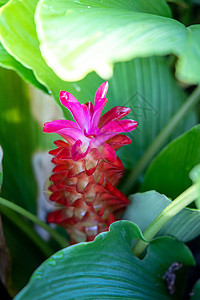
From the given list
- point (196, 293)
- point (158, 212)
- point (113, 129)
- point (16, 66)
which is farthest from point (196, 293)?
point (16, 66)

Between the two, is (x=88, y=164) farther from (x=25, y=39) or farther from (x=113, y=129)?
(x=25, y=39)

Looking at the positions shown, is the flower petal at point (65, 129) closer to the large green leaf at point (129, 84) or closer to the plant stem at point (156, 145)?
the large green leaf at point (129, 84)

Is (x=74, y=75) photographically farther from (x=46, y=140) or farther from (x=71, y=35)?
(x=46, y=140)

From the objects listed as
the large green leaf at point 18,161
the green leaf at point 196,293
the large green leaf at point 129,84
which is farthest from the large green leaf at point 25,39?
the green leaf at point 196,293

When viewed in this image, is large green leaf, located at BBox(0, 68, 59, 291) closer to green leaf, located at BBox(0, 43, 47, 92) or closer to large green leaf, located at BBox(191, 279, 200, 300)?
green leaf, located at BBox(0, 43, 47, 92)

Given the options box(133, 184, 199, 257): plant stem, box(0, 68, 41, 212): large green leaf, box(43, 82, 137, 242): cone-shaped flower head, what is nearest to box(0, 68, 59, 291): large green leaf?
box(0, 68, 41, 212): large green leaf
